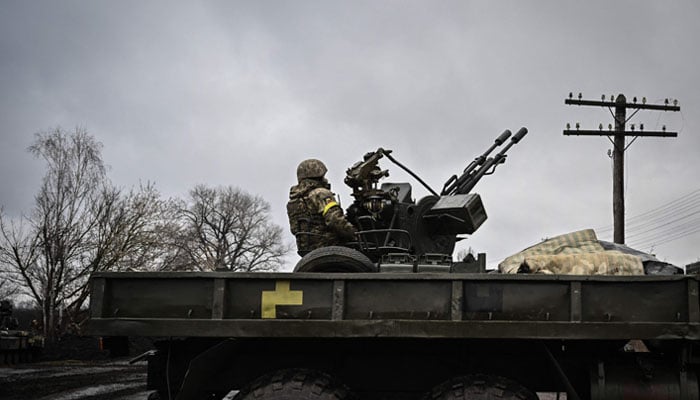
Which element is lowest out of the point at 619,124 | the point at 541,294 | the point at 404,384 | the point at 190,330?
the point at 404,384

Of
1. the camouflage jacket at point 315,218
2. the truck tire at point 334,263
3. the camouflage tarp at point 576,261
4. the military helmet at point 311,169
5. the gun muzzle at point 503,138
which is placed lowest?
the truck tire at point 334,263

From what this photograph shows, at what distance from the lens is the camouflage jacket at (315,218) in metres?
6.71

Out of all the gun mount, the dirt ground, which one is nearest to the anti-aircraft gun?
the gun mount

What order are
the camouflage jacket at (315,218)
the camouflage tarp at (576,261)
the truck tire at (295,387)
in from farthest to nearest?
the camouflage jacket at (315,218)
the camouflage tarp at (576,261)
the truck tire at (295,387)

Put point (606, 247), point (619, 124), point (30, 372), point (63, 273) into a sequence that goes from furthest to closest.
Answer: point (63, 273) < point (619, 124) < point (30, 372) < point (606, 247)

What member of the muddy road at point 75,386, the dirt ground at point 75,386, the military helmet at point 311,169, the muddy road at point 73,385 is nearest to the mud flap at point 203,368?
A: the military helmet at point 311,169

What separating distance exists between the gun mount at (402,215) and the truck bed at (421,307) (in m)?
1.91

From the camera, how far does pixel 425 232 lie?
728 cm

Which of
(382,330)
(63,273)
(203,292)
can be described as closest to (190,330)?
(203,292)

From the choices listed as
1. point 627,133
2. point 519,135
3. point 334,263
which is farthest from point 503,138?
point 627,133

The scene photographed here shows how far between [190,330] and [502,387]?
216 cm

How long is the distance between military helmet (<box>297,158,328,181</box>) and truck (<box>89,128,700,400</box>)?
1.66 meters

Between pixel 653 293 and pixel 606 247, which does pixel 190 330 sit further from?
pixel 606 247

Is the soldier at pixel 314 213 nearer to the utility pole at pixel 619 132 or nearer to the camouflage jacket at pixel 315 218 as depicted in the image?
the camouflage jacket at pixel 315 218
